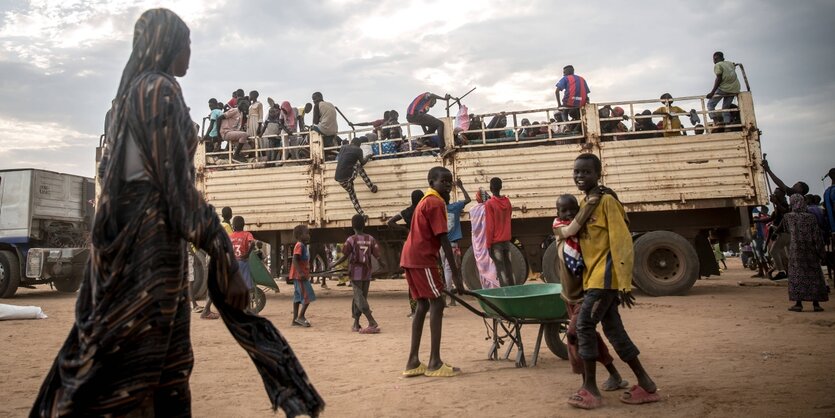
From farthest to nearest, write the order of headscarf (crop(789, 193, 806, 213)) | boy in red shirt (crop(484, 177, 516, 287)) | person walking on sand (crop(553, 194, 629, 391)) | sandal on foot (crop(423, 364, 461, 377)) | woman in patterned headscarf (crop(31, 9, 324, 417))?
boy in red shirt (crop(484, 177, 516, 287)), headscarf (crop(789, 193, 806, 213)), sandal on foot (crop(423, 364, 461, 377)), person walking on sand (crop(553, 194, 629, 391)), woman in patterned headscarf (crop(31, 9, 324, 417))

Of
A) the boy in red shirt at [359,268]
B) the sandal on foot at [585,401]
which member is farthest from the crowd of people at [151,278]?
the boy in red shirt at [359,268]

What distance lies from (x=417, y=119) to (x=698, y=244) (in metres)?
5.27

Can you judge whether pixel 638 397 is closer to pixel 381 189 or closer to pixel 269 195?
pixel 381 189

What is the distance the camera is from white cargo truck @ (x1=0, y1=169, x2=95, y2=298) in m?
11.5

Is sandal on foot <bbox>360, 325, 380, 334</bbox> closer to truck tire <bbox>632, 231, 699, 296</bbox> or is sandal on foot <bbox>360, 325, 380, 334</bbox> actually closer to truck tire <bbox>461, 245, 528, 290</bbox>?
truck tire <bbox>461, 245, 528, 290</bbox>

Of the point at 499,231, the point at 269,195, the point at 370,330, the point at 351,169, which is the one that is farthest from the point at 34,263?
the point at 499,231

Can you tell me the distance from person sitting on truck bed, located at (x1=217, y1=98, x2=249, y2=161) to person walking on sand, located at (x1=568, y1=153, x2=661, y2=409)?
8.54 m

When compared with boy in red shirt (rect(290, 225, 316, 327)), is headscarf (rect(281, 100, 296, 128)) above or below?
above

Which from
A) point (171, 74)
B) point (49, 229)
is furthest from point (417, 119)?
point (49, 229)

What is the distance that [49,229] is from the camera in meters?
12.4

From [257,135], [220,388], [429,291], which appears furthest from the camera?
[257,135]

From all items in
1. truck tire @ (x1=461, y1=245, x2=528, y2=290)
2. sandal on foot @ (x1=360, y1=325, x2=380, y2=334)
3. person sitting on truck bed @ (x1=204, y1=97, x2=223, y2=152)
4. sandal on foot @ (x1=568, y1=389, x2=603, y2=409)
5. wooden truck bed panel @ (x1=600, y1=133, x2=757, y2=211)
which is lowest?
sandal on foot @ (x1=568, y1=389, x2=603, y2=409)

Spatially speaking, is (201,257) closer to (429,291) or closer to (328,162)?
(328,162)

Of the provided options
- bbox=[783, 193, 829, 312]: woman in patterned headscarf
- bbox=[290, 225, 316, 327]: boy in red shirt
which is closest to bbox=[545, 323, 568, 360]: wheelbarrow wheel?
bbox=[290, 225, 316, 327]: boy in red shirt
